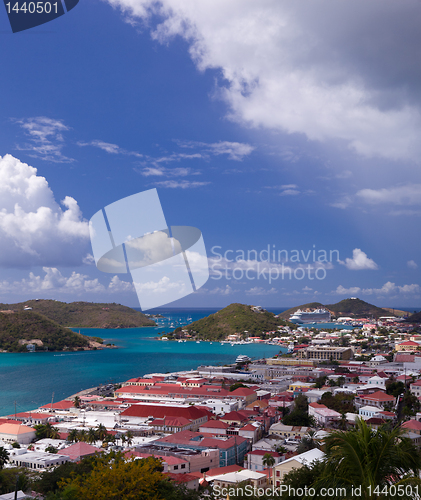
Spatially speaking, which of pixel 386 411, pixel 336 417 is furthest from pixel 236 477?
pixel 386 411

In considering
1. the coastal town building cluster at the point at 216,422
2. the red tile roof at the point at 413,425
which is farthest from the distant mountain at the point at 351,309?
the red tile roof at the point at 413,425

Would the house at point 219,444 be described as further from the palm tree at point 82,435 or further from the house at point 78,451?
the palm tree at point 82,435

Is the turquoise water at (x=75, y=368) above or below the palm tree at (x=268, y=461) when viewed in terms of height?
below

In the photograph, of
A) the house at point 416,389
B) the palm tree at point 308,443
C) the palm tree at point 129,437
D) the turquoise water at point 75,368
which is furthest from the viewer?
the turquoise water at point 75,368

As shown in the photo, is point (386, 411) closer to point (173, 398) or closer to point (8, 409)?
point (173, 398)

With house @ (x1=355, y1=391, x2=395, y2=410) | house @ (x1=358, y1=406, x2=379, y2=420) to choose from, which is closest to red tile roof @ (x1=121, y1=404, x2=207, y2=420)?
house @ (x1=358, y1=406, x2=379, y2=420)

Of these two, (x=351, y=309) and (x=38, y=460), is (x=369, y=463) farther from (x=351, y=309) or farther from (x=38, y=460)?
(x=351, y=309)

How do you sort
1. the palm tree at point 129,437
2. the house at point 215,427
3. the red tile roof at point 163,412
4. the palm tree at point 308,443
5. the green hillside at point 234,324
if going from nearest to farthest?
the palm tree at point 308,443, the palm tree at point 129,437, the house at point 215,427, the red tile roof at point 163,412, the green hillside at point 234,324
